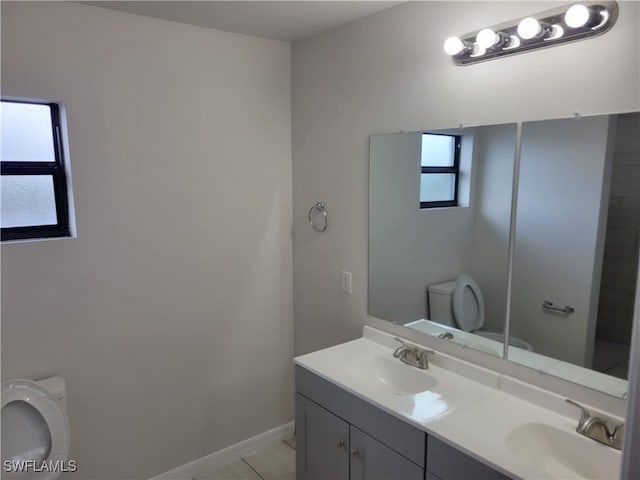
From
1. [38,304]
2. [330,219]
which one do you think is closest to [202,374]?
[38,304]

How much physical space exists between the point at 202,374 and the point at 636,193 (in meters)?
2.23

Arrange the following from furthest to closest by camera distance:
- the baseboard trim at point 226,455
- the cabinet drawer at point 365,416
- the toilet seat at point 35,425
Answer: the baseboard trim at point 226,455 < the toilet seat at point 35,425 < the cabinet drawer at point 365,416

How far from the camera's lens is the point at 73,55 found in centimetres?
198

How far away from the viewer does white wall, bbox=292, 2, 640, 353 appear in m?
1.46

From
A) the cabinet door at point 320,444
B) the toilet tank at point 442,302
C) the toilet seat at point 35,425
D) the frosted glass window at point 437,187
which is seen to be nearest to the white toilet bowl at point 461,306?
the toilet tank at point 442,302

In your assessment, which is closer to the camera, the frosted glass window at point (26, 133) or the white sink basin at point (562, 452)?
the white sink basin at point (562, 452)

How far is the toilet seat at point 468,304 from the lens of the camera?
6.06ft

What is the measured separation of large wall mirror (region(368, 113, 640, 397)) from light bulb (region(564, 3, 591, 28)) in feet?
0.97

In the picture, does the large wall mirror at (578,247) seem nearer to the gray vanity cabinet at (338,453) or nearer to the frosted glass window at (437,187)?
the frosted glass window at (437,187)

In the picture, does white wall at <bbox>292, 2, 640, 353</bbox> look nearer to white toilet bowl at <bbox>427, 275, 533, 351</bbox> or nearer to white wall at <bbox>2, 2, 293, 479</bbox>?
white wall at <bbox>2, 2, 293, 479</bbox>

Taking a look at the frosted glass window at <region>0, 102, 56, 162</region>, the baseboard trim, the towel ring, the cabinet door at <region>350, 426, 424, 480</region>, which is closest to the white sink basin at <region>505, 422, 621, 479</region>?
the cabinet door at <region>350, 426, 424, 480</region>

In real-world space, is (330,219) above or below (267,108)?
below

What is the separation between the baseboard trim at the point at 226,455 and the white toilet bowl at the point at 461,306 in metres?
1.46

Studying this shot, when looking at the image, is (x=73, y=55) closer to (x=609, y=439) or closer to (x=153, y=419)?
(x=153, y=419)
